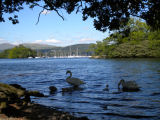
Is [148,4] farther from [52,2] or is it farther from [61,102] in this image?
[61,102]

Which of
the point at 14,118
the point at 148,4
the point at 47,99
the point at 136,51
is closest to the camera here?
the point at 14,118

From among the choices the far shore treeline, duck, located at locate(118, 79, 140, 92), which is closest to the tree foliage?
duck, located at locate(118, 79, 140, 92)

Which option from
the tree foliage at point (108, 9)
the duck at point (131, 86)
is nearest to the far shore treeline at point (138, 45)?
the duck at point (131, 86)

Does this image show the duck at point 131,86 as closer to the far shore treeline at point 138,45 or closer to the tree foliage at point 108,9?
the tree foliage at point 108,9

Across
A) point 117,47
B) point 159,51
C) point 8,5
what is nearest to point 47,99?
point 8,5

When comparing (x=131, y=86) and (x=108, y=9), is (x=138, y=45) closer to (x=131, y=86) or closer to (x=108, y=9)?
(x=131, y=86)

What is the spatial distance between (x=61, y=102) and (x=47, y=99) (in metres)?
1.23

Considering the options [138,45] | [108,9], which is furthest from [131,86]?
[138,45]

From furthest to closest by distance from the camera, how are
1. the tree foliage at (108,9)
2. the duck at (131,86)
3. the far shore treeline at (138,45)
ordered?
the far shore treeline at (138,45) < the duck at (131,86) < the tree foliage at (108,9)

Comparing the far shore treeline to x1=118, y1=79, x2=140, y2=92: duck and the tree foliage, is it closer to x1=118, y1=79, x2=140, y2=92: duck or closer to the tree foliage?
x1=118, y1=79, x2=140, y2=92: duck

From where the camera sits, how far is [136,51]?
90.4 metres

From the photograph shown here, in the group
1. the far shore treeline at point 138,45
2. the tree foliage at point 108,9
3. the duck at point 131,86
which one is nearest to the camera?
the tree foliage at point 108,9

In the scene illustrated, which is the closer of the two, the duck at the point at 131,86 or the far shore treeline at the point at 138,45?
the duck at the point at 131,86

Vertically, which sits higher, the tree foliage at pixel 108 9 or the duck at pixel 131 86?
the tree foliage at pixel 108 9
